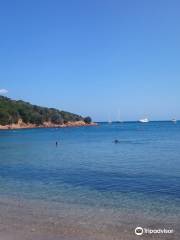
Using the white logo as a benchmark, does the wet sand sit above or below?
below

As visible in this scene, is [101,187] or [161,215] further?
[101,187]

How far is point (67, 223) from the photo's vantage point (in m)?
17.1

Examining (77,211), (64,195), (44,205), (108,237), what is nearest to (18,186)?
(64,195)

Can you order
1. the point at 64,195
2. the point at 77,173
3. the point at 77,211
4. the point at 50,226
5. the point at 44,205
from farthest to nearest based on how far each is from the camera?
1. the point at 77,173
2. the point at 64,195
3. the point at 44,205
4. the point at 77,211
5. the point at 50,226

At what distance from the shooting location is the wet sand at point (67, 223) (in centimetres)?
1505

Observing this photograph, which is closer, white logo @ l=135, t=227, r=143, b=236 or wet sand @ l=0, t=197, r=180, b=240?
wet sand @ l=0, t=197, r=180, b=240

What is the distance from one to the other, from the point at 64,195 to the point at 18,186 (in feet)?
17.5

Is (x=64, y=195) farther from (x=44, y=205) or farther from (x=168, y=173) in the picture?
(x=168, y=173)

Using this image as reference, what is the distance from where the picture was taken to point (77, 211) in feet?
64.0

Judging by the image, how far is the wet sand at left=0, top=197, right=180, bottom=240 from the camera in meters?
15.0

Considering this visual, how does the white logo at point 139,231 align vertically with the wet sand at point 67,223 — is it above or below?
above

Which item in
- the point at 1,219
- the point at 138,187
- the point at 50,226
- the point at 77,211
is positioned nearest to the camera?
the point at 50,226

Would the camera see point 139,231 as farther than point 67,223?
No

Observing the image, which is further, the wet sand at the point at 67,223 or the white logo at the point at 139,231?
the white logo at the point at 139,231
